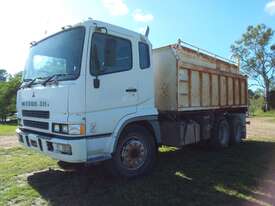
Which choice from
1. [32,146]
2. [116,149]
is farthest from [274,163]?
[32,146]

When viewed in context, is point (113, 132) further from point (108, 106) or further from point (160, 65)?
point (160, 65)

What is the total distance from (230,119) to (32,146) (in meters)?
7.39

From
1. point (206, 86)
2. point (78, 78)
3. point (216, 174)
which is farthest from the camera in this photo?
point (206, 86)

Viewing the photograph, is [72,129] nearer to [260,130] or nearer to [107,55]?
[107,55]

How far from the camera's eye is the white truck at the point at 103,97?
19.2ft

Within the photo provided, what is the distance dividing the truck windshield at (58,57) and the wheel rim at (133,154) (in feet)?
6.07

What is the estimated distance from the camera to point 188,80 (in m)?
8.74

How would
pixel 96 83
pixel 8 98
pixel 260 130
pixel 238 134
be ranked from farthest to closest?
pixel 8 98 → pixel 260 130 → pixel 238 134 → pixel 96 83

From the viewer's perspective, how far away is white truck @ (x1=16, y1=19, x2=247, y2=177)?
585cm

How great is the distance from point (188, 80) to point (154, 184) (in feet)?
10.7

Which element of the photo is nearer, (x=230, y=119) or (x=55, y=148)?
(x=55, y=148)

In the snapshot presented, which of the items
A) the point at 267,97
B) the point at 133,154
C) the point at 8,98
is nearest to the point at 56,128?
the point at 133,154

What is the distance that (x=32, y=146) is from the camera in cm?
664

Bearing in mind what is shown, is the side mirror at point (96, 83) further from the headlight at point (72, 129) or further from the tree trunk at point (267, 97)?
the tree trunk at point (267, 97)
